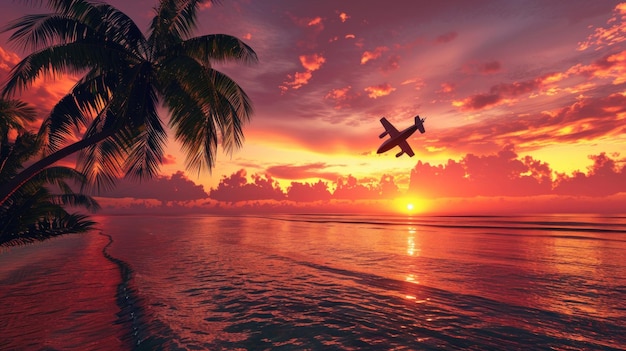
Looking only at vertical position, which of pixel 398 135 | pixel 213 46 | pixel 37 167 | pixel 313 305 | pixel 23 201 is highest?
pixel 398 135

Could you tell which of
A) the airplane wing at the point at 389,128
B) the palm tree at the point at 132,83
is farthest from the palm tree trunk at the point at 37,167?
the airplane wing at the point at 389,128

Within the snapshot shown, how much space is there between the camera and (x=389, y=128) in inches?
1559

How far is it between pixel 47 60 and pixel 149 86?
268cm

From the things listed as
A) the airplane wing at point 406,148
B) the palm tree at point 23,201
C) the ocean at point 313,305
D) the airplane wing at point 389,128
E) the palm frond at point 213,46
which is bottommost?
the ocean at point 313,305

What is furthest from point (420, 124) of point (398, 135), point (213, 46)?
point (213, 46)

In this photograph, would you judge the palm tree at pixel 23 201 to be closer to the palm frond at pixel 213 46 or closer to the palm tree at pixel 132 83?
the palm tree at pixel 132 83

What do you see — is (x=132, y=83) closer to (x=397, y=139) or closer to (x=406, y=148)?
(x=397, y=139)

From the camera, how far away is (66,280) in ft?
36.3

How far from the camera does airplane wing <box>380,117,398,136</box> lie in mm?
38812

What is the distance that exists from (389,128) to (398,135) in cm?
239

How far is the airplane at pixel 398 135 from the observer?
37.5 m

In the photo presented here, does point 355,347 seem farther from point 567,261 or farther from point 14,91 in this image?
point 567,261

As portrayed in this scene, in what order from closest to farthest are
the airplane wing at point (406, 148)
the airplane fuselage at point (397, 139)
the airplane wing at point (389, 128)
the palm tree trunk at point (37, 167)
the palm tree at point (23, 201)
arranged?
the palm tree trunk at point (37, 167)
the palm tree at point (23, 201)
the airplane fuselage at point (397, 139)
the airplane wing at point (389, 128)
the airplane wing at point (406, 148)

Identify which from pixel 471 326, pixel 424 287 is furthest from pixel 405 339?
pixel 424 287
